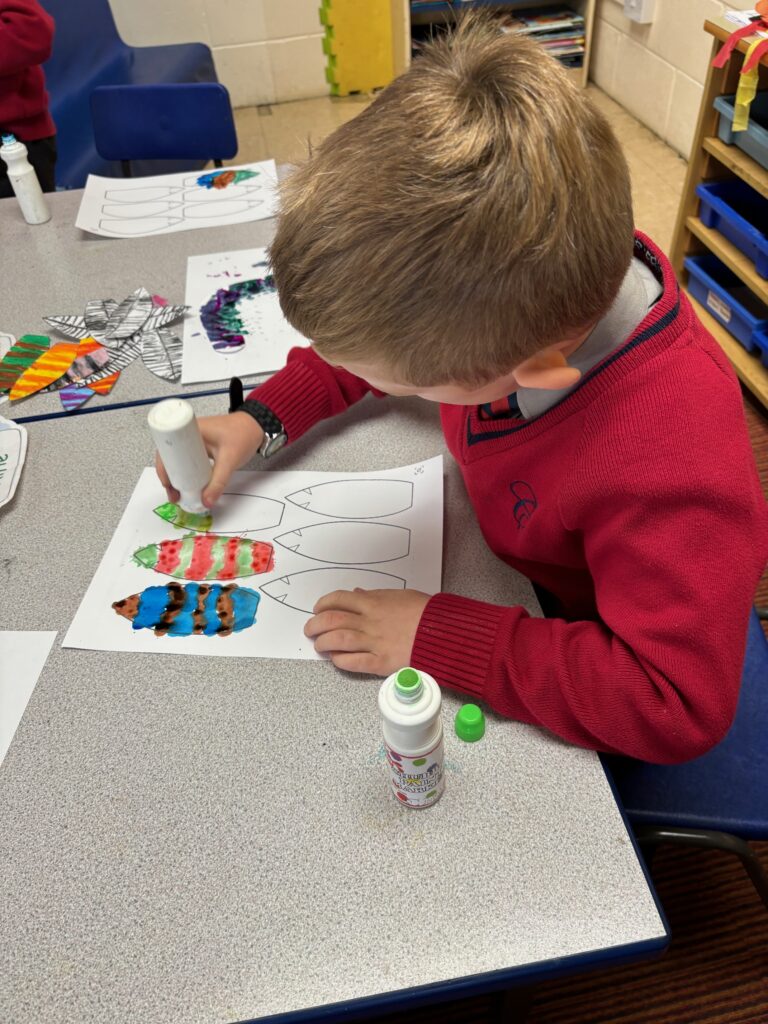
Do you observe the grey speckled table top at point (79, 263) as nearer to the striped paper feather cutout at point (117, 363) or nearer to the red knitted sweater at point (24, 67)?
the striped paper feather cutout at point (117, 363)

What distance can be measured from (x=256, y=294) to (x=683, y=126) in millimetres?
2168

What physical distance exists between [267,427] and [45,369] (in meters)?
0.38

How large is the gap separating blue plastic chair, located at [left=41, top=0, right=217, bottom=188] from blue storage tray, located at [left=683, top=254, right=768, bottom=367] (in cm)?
A: 157

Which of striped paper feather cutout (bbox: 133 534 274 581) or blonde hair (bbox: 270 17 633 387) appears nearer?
blonde hair (bbox: 270 17 633 387)

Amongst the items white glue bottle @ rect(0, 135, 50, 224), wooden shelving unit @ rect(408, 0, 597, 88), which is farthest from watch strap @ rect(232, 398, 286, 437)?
wooden shelving unit @ rect(408, 0, 597, 88)

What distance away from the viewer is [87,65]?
8.00ft

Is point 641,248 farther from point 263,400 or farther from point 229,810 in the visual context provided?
point 229,810

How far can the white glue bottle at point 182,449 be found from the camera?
74 cm

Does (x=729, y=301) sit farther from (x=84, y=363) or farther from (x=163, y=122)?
(x=84, y=363)

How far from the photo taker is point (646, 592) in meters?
0.58

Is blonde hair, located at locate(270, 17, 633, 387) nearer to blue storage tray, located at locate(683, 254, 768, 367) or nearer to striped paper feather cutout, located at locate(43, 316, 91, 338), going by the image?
striped paper feather cutout, located at locate(43, 316, 91, 338)

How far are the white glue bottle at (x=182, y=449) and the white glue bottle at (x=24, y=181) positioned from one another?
29.8 inches

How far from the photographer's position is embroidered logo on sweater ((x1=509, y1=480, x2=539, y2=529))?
2.36 feet

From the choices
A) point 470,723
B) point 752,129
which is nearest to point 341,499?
point 470,723
